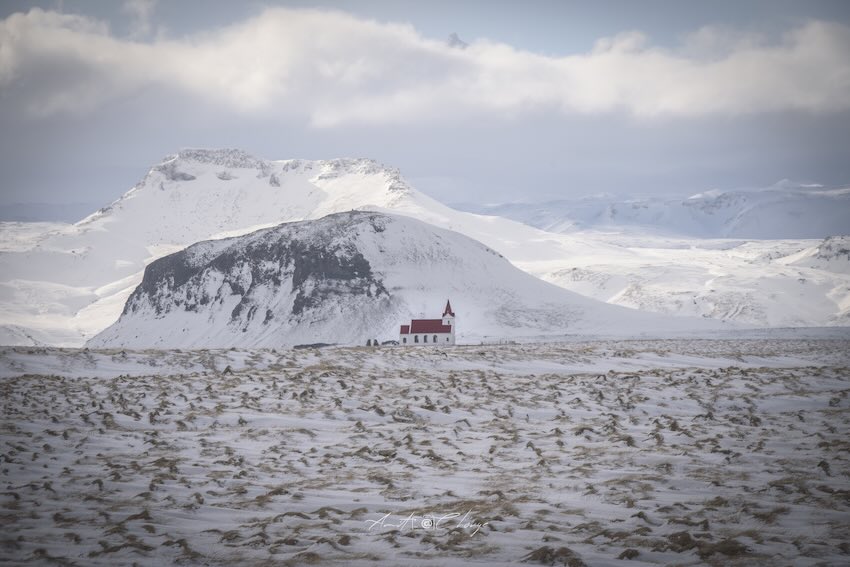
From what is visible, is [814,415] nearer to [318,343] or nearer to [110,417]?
[110,417]

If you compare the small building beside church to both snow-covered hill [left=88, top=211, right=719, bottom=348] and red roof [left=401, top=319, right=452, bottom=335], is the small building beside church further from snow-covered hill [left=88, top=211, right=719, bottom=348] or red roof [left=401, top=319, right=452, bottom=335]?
snow-covered hill [left=88, top=211, right=719, bottom=348]

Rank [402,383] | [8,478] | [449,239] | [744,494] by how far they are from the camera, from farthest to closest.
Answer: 1. [449,239]
2. [402,383]
3. [8,478]
4. [744,494]

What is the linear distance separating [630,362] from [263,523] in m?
30.1

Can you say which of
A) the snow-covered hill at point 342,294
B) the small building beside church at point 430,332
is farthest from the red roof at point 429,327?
the snow-covered hill at point 342,294

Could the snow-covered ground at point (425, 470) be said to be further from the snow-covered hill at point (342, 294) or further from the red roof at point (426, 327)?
the snow-covered hill at point (342, 294)

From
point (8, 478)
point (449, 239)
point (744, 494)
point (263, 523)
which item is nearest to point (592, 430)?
point (744, 494)

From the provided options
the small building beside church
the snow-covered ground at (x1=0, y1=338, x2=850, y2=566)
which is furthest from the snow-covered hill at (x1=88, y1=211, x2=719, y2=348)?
the snow-covered ground at (x1=0, y1=338, x2=850, y2=566)

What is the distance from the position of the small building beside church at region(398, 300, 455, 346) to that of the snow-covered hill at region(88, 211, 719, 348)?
1976 cm

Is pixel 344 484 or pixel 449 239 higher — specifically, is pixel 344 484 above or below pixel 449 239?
below

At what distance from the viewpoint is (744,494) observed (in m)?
12.5

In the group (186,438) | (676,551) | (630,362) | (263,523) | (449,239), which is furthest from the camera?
(449,239)

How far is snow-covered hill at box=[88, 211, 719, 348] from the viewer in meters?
117

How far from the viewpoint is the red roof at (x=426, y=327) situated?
85.9 m

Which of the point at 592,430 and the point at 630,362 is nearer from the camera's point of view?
the point at 592,430
